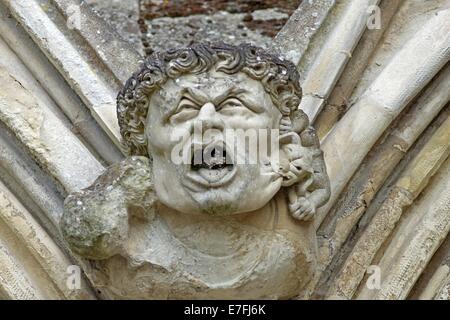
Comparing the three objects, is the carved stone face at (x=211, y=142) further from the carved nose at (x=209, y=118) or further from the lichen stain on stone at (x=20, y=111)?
the lichen stain on stone at (x=20, y=111)

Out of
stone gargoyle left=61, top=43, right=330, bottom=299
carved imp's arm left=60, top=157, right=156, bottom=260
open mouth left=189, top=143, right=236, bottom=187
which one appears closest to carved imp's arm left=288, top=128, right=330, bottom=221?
stone gargoyle left=61, top=43, right=330, bottom=299

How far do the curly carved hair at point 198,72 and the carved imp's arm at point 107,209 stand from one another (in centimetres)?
8

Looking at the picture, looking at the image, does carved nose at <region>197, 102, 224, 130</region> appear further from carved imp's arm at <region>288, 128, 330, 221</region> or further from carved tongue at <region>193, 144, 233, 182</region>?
carved imp's arm at <region>288, 128, 330, 221</region>

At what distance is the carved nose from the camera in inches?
112

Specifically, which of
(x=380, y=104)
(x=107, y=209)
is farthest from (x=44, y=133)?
(x=380, y=104)

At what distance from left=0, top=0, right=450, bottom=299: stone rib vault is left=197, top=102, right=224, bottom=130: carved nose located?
46 cm

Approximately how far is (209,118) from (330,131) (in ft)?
1.88

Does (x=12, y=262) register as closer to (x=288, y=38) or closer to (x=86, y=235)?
(x=86, y=235)

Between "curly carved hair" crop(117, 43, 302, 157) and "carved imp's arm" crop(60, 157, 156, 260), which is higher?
"curly carved hair" crop(117, 43, 302, 157)

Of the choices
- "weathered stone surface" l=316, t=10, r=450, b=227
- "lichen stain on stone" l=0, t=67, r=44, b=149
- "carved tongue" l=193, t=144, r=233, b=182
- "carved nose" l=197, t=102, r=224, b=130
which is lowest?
"weathered stone surface" l=316, t=10, r=450, b=227
